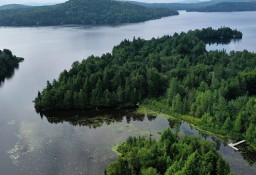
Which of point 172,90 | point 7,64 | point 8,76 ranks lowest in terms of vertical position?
point 8,76

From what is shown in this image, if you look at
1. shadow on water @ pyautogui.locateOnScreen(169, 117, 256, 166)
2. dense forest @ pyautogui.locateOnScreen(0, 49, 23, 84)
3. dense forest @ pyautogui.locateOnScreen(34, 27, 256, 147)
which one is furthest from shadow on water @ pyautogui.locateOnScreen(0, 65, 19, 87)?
shadow on water @ pyautogui.locateOnScreen(169, 117, 256, 166)

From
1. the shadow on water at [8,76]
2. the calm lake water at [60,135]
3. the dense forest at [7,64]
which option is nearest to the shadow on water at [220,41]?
the calm lake water at [60,135]

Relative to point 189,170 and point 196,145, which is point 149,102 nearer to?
point 196,145

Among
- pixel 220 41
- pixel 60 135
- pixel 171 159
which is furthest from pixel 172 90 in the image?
pixel 220 41

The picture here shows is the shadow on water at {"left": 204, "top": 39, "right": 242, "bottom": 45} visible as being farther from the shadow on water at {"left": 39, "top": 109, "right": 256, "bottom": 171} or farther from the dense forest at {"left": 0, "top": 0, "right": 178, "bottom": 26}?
the shadow on water at {"left": 39, "top": 109, "right": 256, "bottom": 171}

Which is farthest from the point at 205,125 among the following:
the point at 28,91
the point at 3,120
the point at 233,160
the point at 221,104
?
the point at 28,91

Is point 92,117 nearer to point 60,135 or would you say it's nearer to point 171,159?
point 60,135
